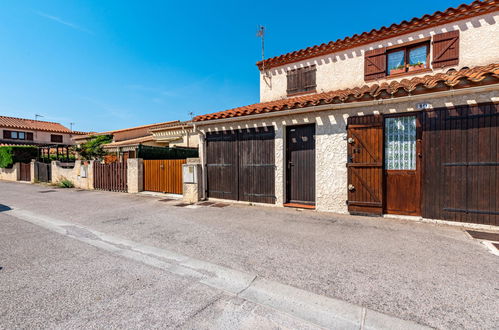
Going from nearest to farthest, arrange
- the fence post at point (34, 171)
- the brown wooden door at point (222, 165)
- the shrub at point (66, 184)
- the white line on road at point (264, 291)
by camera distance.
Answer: the white line on road at point (264, 291)
the brown wooden door at point (222, 165)
the shrub at point (66, 184)
the fence post at point (34, 171)

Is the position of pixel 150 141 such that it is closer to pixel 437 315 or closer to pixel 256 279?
pixel 256 279

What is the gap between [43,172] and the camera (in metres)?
15.9

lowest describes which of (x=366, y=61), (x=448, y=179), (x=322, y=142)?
(x=448, y=179)

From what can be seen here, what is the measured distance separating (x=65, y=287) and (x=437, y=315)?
395cm

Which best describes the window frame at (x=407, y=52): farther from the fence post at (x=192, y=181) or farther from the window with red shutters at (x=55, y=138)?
the window with red shutters at (x=55, y=138)

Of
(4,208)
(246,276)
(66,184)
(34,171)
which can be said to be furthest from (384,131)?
(34,171)

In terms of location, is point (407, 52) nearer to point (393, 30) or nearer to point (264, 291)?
point (393, 30)

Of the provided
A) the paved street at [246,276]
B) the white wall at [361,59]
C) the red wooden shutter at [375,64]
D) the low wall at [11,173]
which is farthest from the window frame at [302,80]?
the low wall at [11,173]

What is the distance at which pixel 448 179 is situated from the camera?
488cm

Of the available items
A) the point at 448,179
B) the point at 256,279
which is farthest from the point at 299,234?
the point at 448,179

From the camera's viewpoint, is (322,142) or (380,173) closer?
(380,173)

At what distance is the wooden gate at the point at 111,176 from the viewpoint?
11.0m

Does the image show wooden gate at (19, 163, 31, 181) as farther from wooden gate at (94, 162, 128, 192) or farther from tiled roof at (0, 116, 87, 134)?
tiled roof at (0, 116, 87, 134)

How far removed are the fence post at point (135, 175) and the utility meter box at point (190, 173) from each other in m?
3.48
